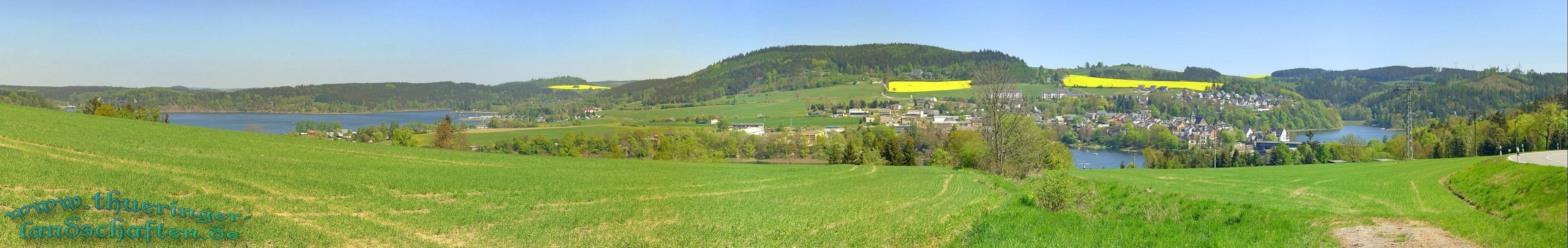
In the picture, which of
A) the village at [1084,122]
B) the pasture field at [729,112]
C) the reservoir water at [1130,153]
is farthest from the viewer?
the pasture field at [729,112]

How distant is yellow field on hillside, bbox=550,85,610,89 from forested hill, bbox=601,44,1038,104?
2027 cm

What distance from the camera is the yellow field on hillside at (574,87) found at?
468 ft

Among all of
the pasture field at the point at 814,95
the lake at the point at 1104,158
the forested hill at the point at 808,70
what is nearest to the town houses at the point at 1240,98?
the forested hill at the point at 808,70

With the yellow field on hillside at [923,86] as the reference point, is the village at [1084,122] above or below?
below

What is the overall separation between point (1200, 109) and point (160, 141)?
144 m

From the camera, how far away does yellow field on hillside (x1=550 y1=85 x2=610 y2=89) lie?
468 feet

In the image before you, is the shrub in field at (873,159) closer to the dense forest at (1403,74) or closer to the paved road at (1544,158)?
the paved road at (1544,158)

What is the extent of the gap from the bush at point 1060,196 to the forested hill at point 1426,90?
130ft

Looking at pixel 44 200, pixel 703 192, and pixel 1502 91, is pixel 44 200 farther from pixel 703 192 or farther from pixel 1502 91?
pixel 1502 91

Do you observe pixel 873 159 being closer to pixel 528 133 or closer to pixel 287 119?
pixel 528 133

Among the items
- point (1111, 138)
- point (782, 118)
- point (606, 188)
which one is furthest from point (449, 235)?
point (1111, 138)

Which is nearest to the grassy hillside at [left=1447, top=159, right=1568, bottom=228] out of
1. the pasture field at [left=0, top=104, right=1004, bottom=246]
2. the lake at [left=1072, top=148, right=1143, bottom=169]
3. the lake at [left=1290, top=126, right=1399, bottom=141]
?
the pasture field at [left=0, top=104, right=1004, bottom=246]

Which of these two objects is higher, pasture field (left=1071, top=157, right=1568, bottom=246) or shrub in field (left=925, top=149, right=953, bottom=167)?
pasture field (left=1071, top=157, right=1568, bottom=246)

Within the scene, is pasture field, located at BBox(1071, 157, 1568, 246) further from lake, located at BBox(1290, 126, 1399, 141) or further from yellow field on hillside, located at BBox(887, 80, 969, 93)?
lake, located at BBox(1290, 126, 1399, 141)
